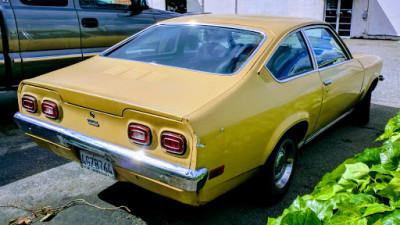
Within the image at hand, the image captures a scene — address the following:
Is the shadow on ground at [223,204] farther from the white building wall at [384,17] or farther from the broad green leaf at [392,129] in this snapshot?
the white building wall at [384,17]

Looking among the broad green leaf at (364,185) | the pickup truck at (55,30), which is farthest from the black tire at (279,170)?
the pickup truck at (55,30)

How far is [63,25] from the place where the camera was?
17.5 feet

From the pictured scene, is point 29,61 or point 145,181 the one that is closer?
point 145,181

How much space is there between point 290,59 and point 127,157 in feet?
5.59

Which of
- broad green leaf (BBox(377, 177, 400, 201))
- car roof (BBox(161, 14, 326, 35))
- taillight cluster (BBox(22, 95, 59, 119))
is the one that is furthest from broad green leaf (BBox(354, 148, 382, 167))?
taillight cluster (BBox(22, 95, 59, 119))

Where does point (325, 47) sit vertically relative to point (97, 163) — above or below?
above

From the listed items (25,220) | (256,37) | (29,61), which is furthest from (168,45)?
(29,61)

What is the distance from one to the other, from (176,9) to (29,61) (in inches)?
675

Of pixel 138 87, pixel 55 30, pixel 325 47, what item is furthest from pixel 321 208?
pixel 55 30

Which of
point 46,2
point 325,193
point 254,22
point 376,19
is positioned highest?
point 46,2

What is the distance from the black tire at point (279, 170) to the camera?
9.56 ft

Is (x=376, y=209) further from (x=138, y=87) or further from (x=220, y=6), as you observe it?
(x=220, y=6)

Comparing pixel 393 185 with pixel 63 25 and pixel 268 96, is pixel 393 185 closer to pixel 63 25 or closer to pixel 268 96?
pixel 268 96

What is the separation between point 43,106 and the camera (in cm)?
288
